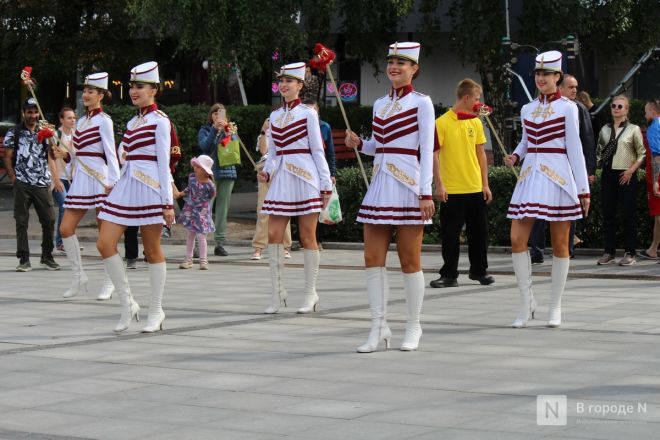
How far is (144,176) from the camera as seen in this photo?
10.7 meters

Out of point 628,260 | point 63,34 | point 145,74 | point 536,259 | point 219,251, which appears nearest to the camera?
point 145,74

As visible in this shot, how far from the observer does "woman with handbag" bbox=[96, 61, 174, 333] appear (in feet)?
34.8

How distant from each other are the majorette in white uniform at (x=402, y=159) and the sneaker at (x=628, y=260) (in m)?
6.73

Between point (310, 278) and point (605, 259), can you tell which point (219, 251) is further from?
point (310, 278)

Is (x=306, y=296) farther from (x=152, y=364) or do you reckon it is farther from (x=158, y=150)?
(x=152, y=364)

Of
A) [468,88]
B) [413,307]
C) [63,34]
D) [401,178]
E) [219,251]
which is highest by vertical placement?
→ [63,34]

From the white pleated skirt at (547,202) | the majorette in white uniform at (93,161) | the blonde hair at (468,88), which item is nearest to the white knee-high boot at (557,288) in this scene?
the white pleated skirt at (547,202)

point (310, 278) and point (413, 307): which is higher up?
point (413, 307)

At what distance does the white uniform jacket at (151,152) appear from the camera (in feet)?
34.9

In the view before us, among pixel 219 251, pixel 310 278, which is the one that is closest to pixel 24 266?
pixel 219 251

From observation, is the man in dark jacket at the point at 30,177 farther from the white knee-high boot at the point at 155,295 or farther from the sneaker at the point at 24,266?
the white knee-high boot at the point at 155,295

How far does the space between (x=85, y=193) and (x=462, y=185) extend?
3.77m

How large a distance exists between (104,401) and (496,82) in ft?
59.1

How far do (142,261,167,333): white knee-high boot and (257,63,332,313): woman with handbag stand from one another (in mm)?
1399
